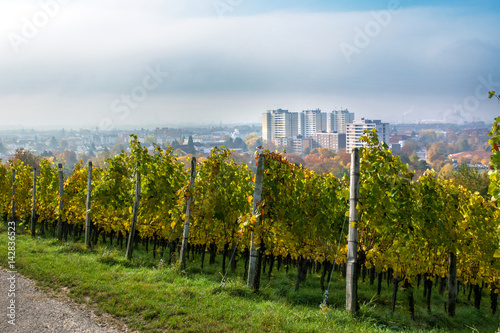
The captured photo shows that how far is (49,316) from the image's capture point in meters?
8.23

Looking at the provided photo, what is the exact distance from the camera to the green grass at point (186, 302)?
Answer: 7625mm

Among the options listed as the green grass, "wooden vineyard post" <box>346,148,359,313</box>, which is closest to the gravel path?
the green grass

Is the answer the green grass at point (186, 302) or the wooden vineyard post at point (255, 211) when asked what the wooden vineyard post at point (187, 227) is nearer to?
the green grass at point (186, 302)

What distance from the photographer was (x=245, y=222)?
32.4ft

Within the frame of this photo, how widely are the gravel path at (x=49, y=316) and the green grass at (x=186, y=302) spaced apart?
0.28 m

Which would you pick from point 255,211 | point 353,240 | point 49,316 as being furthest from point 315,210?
point 49,316

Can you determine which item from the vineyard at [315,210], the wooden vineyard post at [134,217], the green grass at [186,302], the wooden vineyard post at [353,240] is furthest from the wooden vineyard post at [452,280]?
the wooden vineyard post at [134,217]

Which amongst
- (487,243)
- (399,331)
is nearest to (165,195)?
(399,331)

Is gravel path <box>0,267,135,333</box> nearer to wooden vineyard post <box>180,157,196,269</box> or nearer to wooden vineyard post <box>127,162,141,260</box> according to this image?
wooden vineyard post <box>180,157,196,269</box>

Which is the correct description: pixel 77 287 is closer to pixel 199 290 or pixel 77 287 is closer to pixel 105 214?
pixel 199 290

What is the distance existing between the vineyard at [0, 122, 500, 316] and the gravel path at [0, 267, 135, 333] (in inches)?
140

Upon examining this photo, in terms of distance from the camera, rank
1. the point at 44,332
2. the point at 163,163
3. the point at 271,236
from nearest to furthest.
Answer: the point at 44,332 < the point at 271,236 < the point at 163,163

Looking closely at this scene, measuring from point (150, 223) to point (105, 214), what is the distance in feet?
11.9

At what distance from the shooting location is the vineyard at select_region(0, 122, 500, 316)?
360 inches
